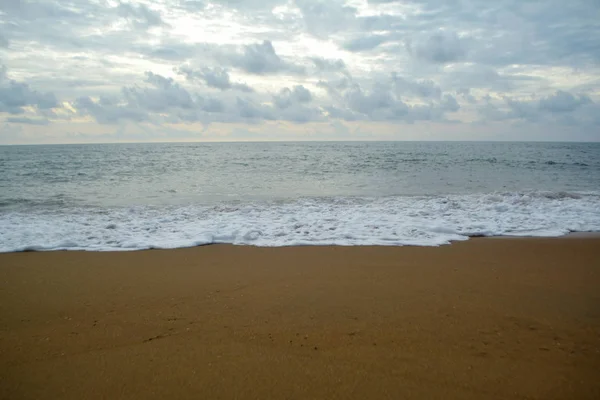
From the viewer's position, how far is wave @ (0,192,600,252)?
668 centimetres

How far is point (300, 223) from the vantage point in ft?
26.6

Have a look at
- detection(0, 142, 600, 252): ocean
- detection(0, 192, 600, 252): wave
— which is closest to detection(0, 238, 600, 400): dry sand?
detection(0, 192, 600, 252): wave

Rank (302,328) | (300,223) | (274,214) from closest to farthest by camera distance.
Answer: (302,328)
(300,223)
(274,214)

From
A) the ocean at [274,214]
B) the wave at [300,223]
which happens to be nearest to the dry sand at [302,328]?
the wave at [300,223]

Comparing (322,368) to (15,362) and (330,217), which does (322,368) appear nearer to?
(15,362)

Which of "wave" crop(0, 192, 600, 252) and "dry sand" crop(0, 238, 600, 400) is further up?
"wave" crop(0, 192, 600, 252)

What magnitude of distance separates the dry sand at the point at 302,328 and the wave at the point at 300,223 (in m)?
1.25

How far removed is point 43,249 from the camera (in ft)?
20.4

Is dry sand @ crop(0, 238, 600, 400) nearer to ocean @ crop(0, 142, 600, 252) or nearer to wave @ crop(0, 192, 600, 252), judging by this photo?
wave @ crop(0, 192, 600, 252)

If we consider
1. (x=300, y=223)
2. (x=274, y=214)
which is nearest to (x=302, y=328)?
(x=300, y=223)

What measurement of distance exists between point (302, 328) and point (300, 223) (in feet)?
15.8

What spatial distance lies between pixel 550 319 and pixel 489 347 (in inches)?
39.9

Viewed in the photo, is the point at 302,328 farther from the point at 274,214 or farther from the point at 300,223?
the point at 274,214

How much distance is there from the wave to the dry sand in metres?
1.25
